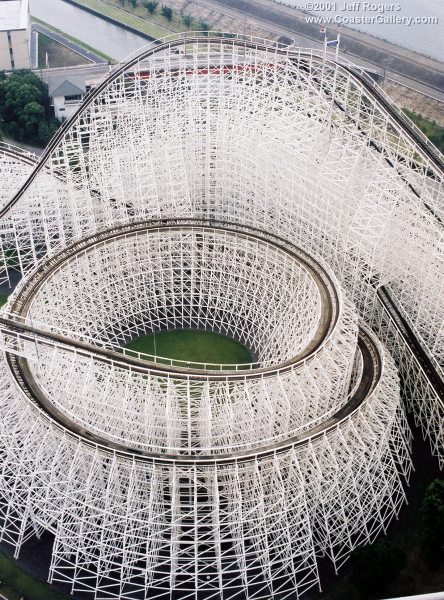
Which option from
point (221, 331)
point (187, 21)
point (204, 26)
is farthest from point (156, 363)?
point (187, 21)

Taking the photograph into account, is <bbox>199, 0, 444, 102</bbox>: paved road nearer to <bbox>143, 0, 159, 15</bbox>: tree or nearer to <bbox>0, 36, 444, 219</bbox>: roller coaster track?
<bbox>143, 0, 159, 15</bbox>: tree

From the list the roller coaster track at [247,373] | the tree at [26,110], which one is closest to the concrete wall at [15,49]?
the tree at [26,110]

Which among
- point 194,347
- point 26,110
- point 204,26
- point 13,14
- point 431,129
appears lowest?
point 194,347

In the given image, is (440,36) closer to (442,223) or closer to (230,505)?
(442,223)

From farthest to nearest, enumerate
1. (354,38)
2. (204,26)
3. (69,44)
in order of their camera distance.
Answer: (204,26), (69,44), (354,38)

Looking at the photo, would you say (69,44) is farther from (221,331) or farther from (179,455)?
(179,455)

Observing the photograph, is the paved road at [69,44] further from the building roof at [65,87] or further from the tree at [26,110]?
the building roof at [65,87]
